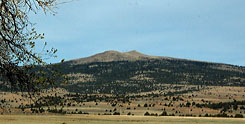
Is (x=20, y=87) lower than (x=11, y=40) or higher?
lower

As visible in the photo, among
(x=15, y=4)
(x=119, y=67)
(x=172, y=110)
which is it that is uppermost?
(x=119, y=67)

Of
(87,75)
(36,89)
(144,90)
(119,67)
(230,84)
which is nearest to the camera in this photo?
(36,89)

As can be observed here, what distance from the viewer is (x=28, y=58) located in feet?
51.8

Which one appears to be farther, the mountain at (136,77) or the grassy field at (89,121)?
the mountain at (136,77)

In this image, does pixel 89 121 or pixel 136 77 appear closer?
pixel 89 121

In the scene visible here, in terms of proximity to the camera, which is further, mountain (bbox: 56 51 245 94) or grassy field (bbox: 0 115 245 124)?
mountain (bbox: 56 51 245 94)

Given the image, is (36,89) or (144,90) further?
(144,90)

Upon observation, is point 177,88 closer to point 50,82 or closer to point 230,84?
point 230,84

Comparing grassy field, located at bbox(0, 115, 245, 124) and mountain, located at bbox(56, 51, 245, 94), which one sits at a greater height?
mountain, located at bbox(56, 51, 245, 94)

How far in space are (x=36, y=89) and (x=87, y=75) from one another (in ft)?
520

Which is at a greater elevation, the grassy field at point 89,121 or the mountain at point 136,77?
the mountain at point 136,77

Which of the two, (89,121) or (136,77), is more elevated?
(136,77)

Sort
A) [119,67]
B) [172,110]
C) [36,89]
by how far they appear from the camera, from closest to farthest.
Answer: [36,89] → [172,110] → [119,67]

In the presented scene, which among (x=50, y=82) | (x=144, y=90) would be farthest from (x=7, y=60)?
(x=144, y=90)
